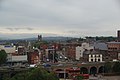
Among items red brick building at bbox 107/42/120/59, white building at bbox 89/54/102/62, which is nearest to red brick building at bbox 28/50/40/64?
white building at bbox 89/54/102/62

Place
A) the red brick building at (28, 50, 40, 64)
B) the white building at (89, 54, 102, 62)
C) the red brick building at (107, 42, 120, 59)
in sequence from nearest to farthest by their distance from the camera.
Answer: the white building at (89, 54, 102, 62)
the red brick building at (28, 50, 40, 64)
the red brick building at (107, 42, 120, 59)

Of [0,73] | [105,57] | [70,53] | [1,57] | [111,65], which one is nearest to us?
[0,73]

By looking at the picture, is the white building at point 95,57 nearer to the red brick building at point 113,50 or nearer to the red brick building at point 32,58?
the red brick building at point 113,50

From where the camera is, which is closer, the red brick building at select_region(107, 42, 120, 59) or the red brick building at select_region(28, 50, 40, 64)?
the red brick building at select_region(28, 50, 40, 64)

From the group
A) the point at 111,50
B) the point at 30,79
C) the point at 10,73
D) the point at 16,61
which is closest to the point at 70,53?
the point at 111,50

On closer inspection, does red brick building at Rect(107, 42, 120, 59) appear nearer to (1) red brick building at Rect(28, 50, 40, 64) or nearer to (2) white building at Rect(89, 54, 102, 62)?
(2) white building at Rect(89, 54, 102, 62)

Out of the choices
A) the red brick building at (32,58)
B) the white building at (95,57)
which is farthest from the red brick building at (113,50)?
the red brick building at (32,58)

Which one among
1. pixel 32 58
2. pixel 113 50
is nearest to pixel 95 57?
pixel 113 50

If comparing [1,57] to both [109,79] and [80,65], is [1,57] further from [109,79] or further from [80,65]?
[109,79]

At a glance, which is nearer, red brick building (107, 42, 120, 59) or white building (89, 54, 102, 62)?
white building (89, 54, 102, 62)

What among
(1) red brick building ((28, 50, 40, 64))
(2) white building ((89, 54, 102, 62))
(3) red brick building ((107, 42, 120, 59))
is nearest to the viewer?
(2) white building ((89, 54, 102, 62))

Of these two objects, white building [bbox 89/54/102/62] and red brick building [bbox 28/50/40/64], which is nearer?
white building [bbox 89/54/102/62]
